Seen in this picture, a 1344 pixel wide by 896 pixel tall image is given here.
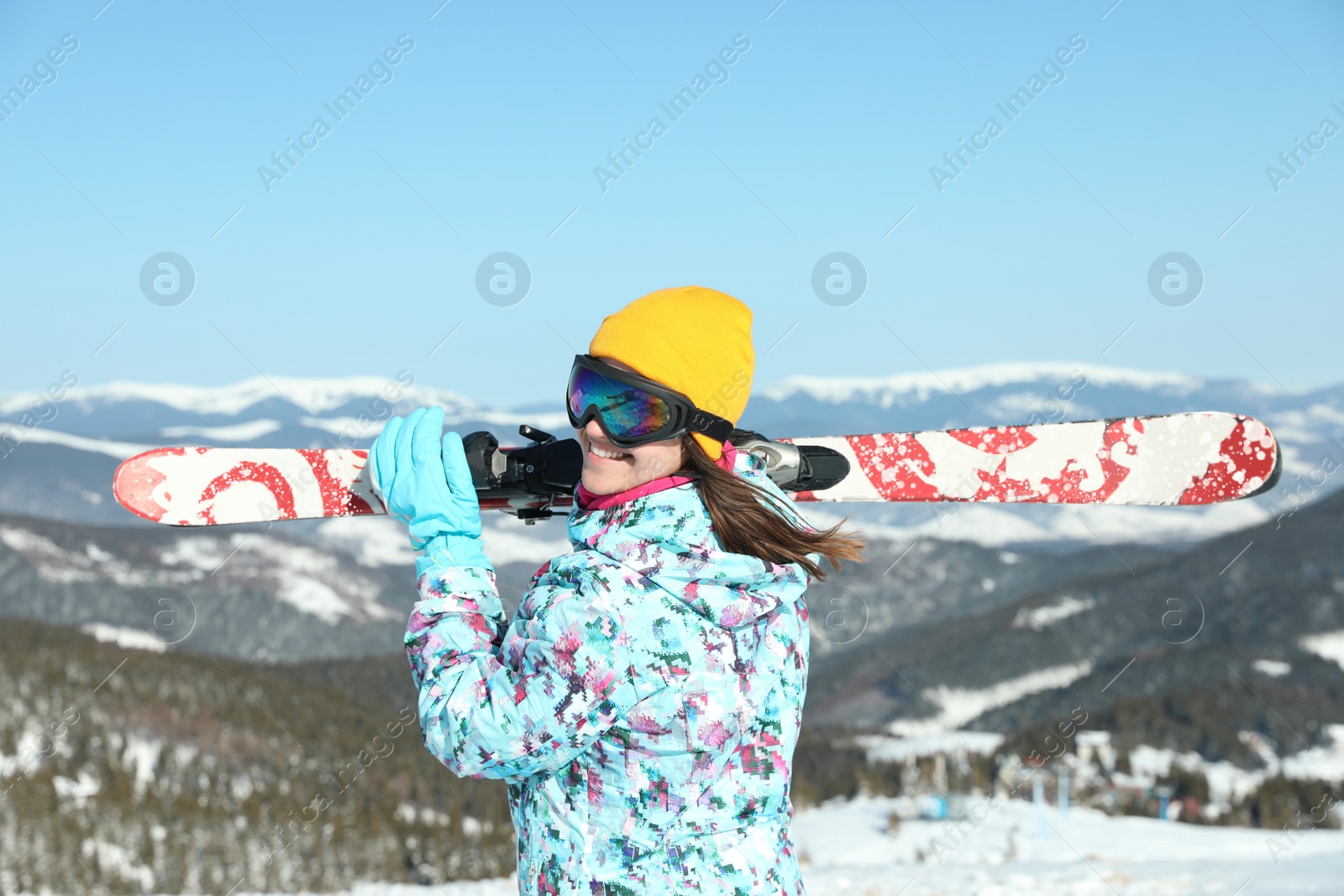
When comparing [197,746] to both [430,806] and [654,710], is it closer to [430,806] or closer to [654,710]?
[430,806]

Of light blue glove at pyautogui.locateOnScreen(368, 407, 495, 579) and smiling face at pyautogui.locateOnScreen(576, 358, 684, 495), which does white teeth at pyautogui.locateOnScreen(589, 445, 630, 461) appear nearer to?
smiling face at pyautogui.locateOnScreen(576, 358, 684, 495)

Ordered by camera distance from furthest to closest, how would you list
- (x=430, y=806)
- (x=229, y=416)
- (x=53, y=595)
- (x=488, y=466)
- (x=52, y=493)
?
(x=229, y=416), (x=52, y=493), (x=53, y=595), (x=430, y=806), (x=488, y=466)

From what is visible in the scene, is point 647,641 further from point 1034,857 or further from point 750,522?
point 1034,857

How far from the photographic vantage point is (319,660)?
4119cm

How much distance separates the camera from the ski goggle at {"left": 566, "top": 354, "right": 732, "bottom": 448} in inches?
71.6

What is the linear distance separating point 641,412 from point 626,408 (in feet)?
0.12

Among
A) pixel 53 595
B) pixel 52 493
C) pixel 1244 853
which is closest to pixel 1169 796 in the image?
pixel 1244 853

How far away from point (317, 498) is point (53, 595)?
226 ft

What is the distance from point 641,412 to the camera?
183 cm

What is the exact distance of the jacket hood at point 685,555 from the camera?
5.28 feet

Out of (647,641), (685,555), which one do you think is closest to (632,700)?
(647,641)

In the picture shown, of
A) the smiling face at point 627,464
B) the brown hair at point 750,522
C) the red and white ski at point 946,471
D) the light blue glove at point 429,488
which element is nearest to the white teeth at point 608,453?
the smiling face at point 627,464

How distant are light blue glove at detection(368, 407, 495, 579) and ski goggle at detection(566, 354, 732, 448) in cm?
30

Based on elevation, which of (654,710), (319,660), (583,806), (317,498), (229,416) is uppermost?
(229,416)
